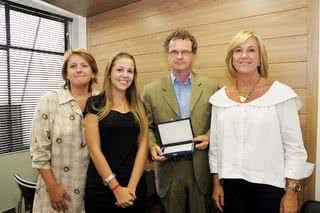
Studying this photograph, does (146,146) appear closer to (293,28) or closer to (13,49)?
(293,28)

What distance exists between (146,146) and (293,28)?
1261 millimetres

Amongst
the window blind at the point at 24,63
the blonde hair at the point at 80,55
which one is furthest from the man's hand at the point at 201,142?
the window blind at the point at 24,63

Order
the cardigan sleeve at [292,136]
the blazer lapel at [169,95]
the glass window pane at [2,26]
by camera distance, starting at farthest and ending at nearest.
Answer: the glass window pane at [2,26] < the blazer lapel at [169,95] < the cardigan sleeve at [292,136]

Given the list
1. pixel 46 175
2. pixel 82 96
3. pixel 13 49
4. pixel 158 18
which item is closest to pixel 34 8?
pixel 13 49

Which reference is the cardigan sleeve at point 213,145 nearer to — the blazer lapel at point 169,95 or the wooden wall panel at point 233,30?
the blazer lapel at point 169,95

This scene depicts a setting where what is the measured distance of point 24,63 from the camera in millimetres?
3420

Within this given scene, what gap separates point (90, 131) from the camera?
1596mm

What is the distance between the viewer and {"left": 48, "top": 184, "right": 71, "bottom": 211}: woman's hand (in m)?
1.74

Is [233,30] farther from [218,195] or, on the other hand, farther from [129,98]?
[218,195]

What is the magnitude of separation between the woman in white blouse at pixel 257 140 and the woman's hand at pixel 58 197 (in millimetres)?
952

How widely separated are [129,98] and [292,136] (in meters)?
0.94

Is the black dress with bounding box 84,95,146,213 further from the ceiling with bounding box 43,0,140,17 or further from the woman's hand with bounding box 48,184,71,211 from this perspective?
the ceiling with bounding box 43,0,140,17

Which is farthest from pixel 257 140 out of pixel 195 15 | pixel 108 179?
pixel 195 15

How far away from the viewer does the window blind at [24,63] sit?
3213 mm
